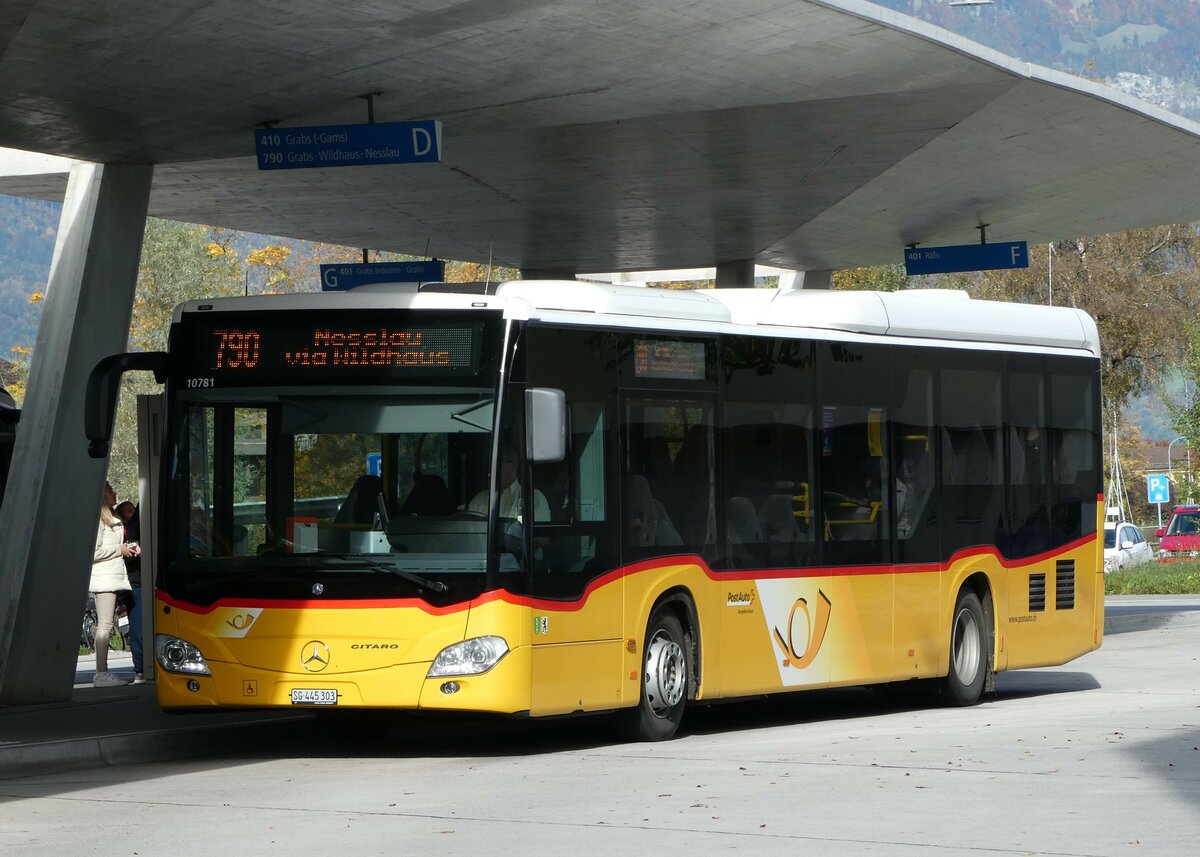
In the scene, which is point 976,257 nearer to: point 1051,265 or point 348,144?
point 348,144

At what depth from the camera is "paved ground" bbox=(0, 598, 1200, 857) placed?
28.3ft

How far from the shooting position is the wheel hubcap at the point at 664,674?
42.5 feet

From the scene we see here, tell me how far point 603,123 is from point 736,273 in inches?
404

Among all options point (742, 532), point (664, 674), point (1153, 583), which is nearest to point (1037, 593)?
point (742, 532)

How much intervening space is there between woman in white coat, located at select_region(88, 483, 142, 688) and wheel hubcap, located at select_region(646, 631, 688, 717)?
7074 mm

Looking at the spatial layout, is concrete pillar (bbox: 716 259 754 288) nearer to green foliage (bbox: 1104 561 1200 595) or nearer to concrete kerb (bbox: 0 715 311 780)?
green foliage (bbox: 1104 561 1200 595)

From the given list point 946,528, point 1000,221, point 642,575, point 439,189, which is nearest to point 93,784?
point 642,575

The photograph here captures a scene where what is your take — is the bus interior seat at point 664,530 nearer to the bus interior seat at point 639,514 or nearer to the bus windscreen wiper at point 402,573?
the bus interior seat at point 639,514

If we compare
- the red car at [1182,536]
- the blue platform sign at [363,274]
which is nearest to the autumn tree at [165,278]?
the red car at [1182,536]

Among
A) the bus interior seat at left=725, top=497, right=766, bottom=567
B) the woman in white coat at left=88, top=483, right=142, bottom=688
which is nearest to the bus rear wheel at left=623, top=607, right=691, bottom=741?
the bus interior seat at left=725, top=497, right=766, bottom=567

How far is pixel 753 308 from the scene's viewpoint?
1425 cm

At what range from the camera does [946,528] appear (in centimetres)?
1585

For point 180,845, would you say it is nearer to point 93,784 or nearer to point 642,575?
point 93,784

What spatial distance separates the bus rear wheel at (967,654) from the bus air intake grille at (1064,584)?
1143 mm
